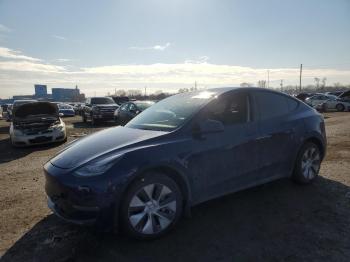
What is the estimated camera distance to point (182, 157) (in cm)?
382

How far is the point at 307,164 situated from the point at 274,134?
1.09 m

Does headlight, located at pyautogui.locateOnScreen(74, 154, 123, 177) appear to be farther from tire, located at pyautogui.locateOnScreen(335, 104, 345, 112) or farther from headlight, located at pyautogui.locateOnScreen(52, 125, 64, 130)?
tire, located at pyautogui.locateOnScreen(335, 104, 345, 112)

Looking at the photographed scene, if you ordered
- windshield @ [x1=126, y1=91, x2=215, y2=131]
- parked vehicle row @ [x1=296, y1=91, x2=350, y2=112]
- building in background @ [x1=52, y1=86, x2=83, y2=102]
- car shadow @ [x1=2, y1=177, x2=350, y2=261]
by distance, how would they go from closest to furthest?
car shadow @ [x1=2, y1=177, x2=350, y2=261] → windshield @ [x1=126, y1=91, x2=215, y2=131] → parked vehicle row @ [x1=296, y1=91, x2=350, y2=112] → building in background @ [x1=52, y1=86, x2=83, y2=102]

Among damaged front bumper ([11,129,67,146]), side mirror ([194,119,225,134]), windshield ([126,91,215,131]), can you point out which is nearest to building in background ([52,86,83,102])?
damaged front bumper ([11,129,67,146])

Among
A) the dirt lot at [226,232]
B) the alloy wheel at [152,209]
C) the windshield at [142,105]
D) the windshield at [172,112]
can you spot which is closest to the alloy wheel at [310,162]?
the dirt lot at [226,232]

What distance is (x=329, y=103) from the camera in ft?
94.5

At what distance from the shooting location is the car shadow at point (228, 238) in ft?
11.0

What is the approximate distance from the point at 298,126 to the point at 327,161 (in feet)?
8.15

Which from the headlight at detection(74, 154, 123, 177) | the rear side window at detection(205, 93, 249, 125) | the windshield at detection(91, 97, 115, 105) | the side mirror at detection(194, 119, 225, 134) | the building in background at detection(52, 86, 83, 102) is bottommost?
the building in background at detection(52, 86, 83, 102)

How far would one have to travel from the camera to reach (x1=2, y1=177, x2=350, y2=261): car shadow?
3.34 m

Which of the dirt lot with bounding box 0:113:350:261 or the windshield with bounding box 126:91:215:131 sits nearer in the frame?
the dirt lot with bounding box 0:113:350:261

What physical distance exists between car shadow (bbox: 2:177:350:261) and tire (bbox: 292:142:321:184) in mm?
639

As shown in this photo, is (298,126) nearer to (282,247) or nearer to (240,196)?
(240,196)

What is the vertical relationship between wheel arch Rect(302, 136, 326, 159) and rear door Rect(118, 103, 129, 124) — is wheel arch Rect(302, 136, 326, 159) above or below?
above
